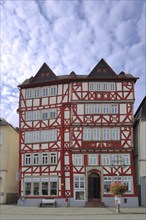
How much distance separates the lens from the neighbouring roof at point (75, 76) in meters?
45.1

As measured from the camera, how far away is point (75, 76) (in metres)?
46.5

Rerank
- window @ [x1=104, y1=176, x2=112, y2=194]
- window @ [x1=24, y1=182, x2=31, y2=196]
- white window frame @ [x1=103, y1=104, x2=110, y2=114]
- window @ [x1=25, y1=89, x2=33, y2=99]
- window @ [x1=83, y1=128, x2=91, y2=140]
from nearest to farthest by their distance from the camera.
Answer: window @ [x1=104, y1=176, x2=112, y2=194] < window @ [x1=83, y1=128, x2=91, y2=140] < window @ [x1=24, y1=182, x2=31, y2=196] < white window frame @ [x1=103, y1=104, x2=110, y2=114] < window @ [x1=25, y1=89, x2=33, y2=99]

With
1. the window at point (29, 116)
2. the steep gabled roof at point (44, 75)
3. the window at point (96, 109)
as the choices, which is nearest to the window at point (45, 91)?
the steep gabled roof at point (44, 75)

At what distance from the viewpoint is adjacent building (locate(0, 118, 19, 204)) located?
1780 inches

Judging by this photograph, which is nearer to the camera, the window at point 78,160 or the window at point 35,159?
the window at point 78,160

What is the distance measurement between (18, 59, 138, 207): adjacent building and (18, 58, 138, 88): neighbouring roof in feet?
0.46

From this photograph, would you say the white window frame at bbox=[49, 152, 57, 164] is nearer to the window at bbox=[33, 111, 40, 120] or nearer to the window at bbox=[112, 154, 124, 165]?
the window at bbox=[33, 111, 40, 120]

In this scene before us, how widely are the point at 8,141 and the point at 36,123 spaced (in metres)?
5.32

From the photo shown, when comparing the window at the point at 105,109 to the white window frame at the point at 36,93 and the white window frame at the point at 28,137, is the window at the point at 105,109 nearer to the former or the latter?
the white window frame at the point at 36,93

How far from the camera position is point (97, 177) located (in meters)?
42.9

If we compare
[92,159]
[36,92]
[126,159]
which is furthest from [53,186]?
[36,92]

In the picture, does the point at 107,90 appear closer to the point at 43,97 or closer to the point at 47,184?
the point at 43,97

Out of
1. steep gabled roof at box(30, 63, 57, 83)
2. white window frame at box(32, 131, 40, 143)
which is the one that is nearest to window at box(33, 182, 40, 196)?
white window frame at box(32, 131, 40, 143)

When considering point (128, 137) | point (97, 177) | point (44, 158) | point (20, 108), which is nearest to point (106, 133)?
point (128, 137)
